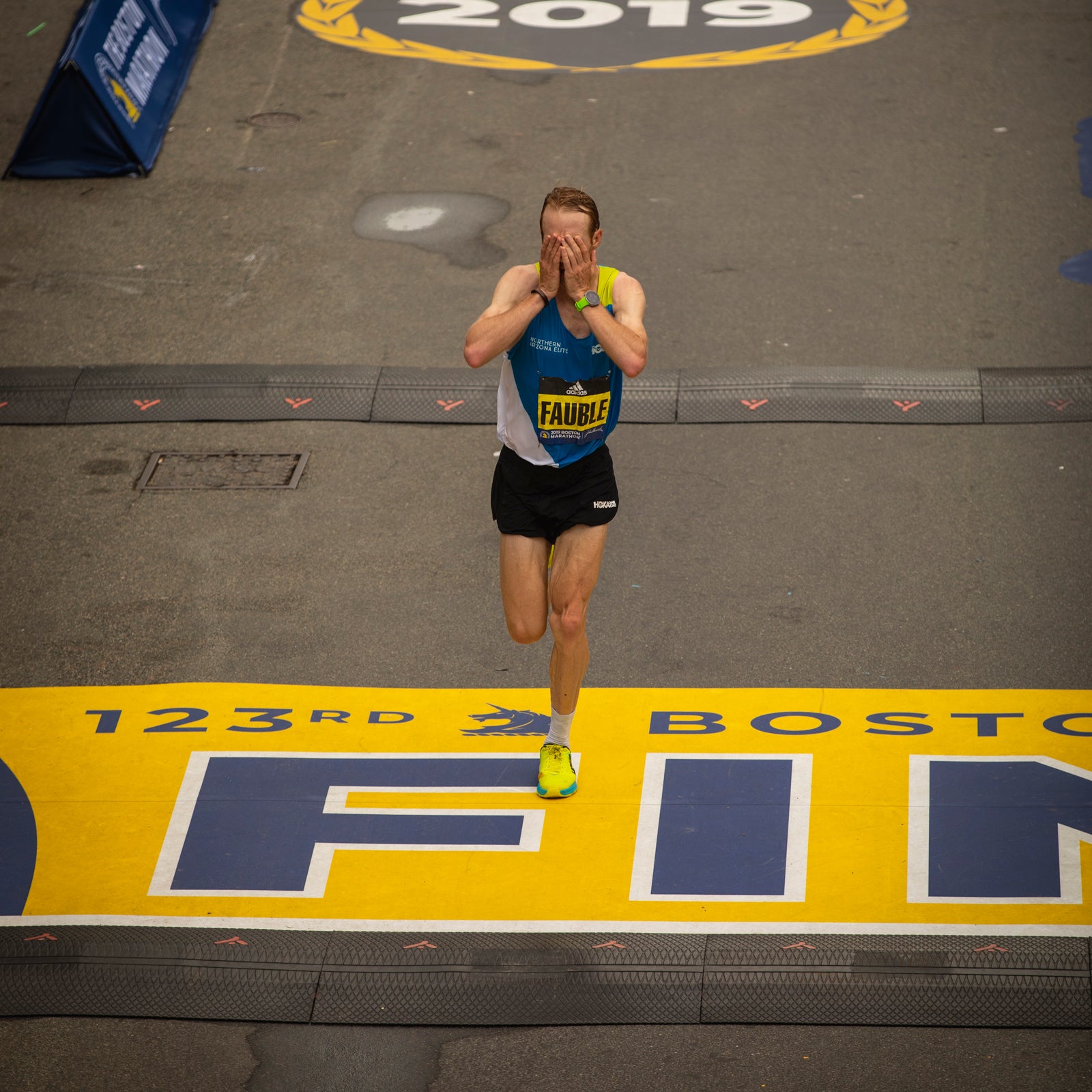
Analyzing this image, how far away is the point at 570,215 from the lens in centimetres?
477

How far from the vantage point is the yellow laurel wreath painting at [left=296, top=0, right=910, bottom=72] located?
1321 cm

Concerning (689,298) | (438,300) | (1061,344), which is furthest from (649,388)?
(1061,344)

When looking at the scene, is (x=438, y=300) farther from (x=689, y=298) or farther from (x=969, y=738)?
(x=969, y=738)

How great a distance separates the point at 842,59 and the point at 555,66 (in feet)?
9.35

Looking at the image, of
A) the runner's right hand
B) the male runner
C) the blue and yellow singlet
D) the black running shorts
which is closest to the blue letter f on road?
the male runner

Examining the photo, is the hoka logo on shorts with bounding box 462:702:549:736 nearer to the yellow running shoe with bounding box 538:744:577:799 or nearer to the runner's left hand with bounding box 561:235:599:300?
the yellow running shoe with bounding box 538:744:577:799

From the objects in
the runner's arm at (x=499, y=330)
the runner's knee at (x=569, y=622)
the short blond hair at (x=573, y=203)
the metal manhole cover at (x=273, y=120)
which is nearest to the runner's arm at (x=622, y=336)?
the runner's arm at (x=499, y=330)

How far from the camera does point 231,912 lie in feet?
16.0

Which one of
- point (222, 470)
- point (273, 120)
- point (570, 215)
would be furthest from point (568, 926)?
point (273, 120)

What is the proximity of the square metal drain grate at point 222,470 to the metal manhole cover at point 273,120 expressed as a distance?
17.4ft

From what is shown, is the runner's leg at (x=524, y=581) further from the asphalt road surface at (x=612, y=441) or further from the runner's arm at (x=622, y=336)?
the asphalt road surface at (x=612, y=441)

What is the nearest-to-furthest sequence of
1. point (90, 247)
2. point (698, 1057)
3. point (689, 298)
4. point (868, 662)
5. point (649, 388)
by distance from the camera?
point (698, 1057) → point (868, 662) → point (649, 388) → point (689, 298) → point (90, 247)

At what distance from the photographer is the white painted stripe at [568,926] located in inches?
184

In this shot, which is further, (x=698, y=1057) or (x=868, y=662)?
(x=868, y=662)
